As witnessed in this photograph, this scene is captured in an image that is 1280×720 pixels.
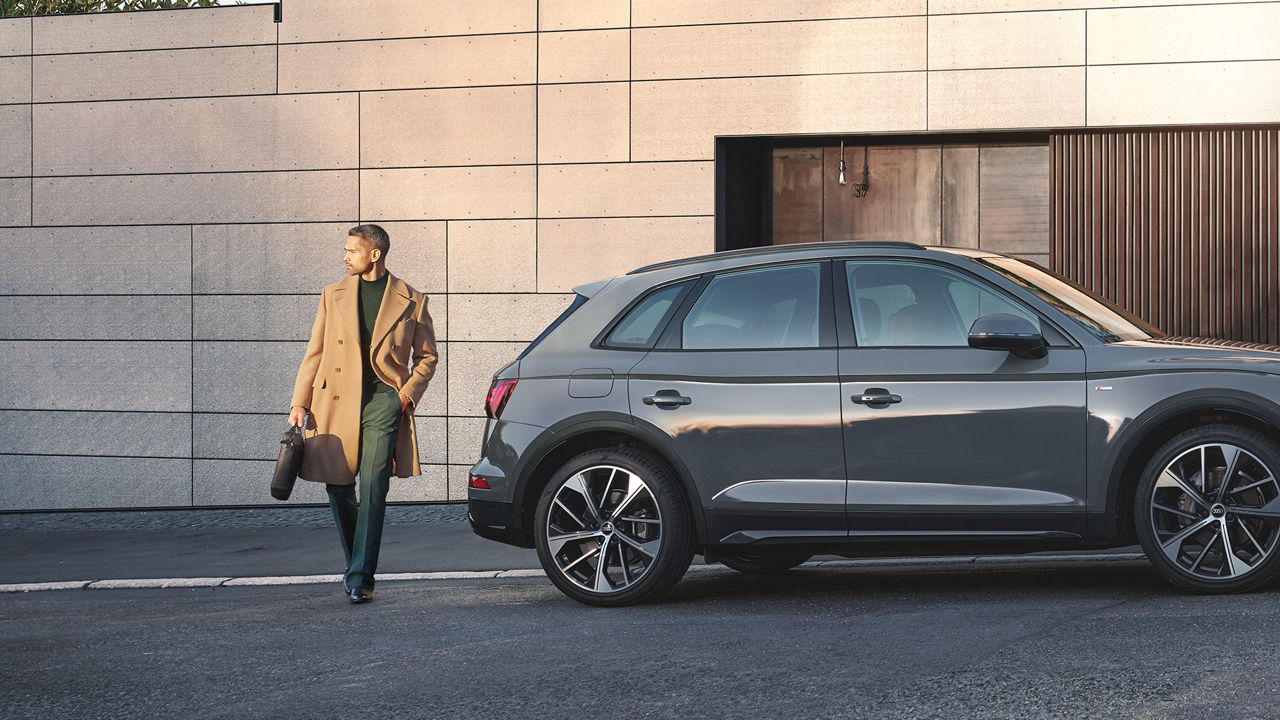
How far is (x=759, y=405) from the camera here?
6883mm

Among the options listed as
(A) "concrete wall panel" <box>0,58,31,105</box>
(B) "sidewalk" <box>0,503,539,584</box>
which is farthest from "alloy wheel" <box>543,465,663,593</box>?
(A) "concrete wall panel" <box>0,58,31,105</box>

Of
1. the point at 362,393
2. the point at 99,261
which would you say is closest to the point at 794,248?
the point at 362,393

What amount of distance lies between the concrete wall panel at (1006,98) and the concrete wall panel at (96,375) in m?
6.76

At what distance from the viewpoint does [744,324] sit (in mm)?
7105

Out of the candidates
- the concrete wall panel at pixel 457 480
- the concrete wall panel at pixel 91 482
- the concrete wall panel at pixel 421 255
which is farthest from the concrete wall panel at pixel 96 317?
the concrete wall panel at pixel 457 480

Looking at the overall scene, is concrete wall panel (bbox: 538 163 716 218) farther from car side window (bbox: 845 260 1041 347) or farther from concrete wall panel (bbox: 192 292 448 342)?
car side window (bbox: 845 260 1041 347)

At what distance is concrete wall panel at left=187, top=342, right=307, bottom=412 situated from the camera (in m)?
13.8

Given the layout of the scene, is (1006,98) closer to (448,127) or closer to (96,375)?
(448,127)

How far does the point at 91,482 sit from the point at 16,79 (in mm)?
3849

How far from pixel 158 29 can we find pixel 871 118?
6576 mm

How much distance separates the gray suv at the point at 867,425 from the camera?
21.1 feet

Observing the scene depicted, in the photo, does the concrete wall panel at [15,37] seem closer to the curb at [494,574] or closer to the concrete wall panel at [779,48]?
the concrete wall panel at [779,48]

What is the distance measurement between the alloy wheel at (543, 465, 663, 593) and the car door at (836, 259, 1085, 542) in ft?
3.13

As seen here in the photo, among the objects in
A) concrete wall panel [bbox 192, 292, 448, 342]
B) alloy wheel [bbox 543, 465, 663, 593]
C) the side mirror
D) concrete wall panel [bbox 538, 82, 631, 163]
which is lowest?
alloy wheel [bbox 543, 465, 663, 593]
